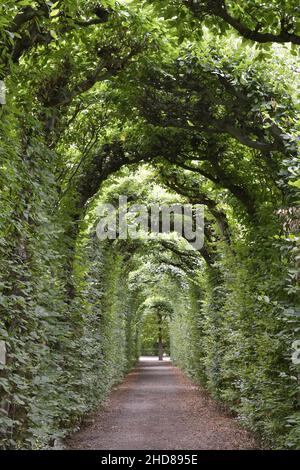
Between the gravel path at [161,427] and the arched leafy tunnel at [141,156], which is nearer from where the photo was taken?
the arched leafy tunnel at [141,156]

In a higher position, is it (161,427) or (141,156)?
(141,156)

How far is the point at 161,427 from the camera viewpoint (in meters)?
9.91

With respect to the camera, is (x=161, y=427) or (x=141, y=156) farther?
(x=141, y=156)

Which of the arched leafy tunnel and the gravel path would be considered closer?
the arched leafy tunnel

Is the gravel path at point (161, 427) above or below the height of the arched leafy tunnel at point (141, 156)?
below

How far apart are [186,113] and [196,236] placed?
764 cm

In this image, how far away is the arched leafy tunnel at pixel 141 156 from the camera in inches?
187

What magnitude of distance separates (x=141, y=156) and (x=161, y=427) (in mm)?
5510

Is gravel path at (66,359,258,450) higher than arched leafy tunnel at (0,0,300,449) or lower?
lower

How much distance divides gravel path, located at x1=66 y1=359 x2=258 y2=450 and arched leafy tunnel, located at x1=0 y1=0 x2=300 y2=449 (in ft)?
1.66

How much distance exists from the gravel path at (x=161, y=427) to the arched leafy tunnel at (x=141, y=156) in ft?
1.66

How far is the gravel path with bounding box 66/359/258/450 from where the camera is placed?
8.05 metres
